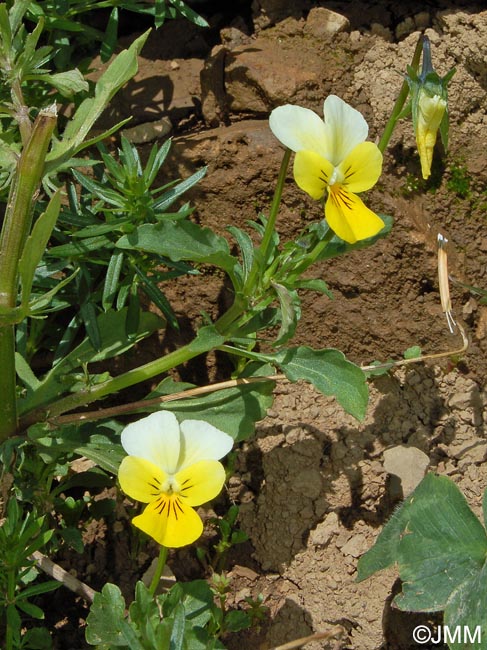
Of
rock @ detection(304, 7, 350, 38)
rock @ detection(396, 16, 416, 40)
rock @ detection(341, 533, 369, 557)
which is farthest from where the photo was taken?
rock @ detection(396, 16, 416, 40)

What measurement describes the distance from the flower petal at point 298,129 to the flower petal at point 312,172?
0.04m

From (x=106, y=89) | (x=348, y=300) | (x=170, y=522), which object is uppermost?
(x=106, y=89)

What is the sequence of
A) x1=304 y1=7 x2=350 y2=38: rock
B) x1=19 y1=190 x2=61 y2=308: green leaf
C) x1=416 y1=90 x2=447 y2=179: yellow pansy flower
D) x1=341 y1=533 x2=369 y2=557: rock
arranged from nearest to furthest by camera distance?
x1=19 y1=190 x2=61 y2=308: green leaf < x1=416 y1=90 x2=447 y2=179: yellow pansy flower < x1=341 y1=533 x2=369 y2=557: rock < x1=304 y1=7 x2=350 y2=38: rock

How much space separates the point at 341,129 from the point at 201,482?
3.12 ft

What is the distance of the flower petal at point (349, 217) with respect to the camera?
207cm

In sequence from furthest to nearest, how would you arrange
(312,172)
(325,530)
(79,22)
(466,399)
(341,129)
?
(79,22)
(466,399)
(325,530)
(341,129)
(312,172)

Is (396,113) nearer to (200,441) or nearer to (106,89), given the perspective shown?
(106,89)

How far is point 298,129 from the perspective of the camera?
2127mm

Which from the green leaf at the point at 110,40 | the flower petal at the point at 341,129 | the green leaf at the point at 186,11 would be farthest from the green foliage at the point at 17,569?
the green leaf at the point at 186,11

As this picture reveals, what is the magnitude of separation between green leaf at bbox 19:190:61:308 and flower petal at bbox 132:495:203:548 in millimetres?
599

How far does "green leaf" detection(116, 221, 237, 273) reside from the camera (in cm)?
232

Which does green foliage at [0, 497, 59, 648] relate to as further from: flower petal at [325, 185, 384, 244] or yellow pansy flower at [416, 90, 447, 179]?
yellow pansy flower at [416, 90, 447, 179]

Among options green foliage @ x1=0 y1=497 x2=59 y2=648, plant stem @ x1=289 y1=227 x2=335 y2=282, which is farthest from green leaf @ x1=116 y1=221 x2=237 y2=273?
green foliage @ x1=0 y1=497 x2=59 y2=648

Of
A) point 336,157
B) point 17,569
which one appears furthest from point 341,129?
point 17,569
